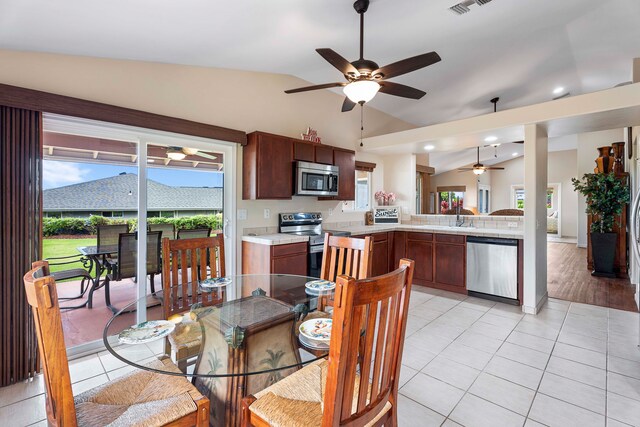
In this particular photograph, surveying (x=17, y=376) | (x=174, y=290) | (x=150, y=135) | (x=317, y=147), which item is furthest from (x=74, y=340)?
(x=317, y=147)

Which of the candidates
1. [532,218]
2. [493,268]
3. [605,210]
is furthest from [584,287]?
[532,218]

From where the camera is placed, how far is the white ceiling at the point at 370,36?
2.06m

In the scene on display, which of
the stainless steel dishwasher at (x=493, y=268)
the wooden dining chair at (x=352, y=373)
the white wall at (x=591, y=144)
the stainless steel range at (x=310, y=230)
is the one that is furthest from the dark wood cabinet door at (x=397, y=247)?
the white wall at (x=591, y=144)

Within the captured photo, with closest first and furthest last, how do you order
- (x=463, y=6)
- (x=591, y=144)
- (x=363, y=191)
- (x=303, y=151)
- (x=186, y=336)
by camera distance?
(x=186, y=336) < (x=463, y=6) < (x=303, y=151) < (x=363, y=191) < (x=591, y=144)

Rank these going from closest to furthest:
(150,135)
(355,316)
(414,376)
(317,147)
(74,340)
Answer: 1. (355,316)
2. (414,376)
3. (74,340)
4. (150,135)
5. (317,147)

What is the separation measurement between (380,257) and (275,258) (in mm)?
1951

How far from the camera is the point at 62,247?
2600 mm

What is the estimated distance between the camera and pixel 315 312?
6.33 feet

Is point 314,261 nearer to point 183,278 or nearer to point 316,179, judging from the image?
point 316,179

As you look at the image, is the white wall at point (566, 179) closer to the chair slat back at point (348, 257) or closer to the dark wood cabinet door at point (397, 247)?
the dark wood cabinet door at point (397, 247)

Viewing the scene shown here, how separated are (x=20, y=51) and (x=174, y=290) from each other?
204 cm

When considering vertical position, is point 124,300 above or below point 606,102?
below

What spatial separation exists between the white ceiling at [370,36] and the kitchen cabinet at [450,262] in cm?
227

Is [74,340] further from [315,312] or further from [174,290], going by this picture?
[315,312]
